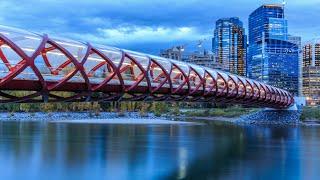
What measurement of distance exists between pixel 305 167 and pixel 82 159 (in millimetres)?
17611

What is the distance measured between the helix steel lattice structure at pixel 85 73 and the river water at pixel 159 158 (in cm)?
535

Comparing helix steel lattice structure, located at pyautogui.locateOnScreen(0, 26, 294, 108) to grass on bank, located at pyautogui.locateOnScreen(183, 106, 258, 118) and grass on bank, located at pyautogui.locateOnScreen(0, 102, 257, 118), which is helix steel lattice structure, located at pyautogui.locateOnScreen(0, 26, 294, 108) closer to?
grass on bank, located at pyautogui.locateOnScreen(183, 106, 258, 118)

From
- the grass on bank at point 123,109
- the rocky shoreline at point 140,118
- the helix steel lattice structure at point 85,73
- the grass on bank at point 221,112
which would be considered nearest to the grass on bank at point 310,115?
the rocky shoreline at point 140,118

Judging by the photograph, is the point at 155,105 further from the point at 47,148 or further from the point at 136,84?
the point at 136,84

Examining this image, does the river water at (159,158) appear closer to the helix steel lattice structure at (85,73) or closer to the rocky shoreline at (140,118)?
the helix steel lattice structure at (85,73)

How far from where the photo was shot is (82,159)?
4341 centimetres

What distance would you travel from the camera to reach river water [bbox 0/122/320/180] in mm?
36188

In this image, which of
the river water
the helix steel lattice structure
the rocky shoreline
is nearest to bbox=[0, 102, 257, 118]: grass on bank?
the rocky shoreline

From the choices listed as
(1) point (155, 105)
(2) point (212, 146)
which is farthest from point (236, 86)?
(1) point (155, 105)

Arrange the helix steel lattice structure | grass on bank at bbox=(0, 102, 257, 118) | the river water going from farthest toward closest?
grass on bank at bbox=(0, 102, 257, 118) < the river water < the helix steel lattice structure

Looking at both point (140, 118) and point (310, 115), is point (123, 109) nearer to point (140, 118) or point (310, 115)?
point (140, 118)

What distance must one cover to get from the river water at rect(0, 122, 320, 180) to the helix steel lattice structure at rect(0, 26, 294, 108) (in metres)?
5.35

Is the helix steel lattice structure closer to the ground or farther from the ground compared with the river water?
farther from the ground

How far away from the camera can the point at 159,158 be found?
44344 millimetres
